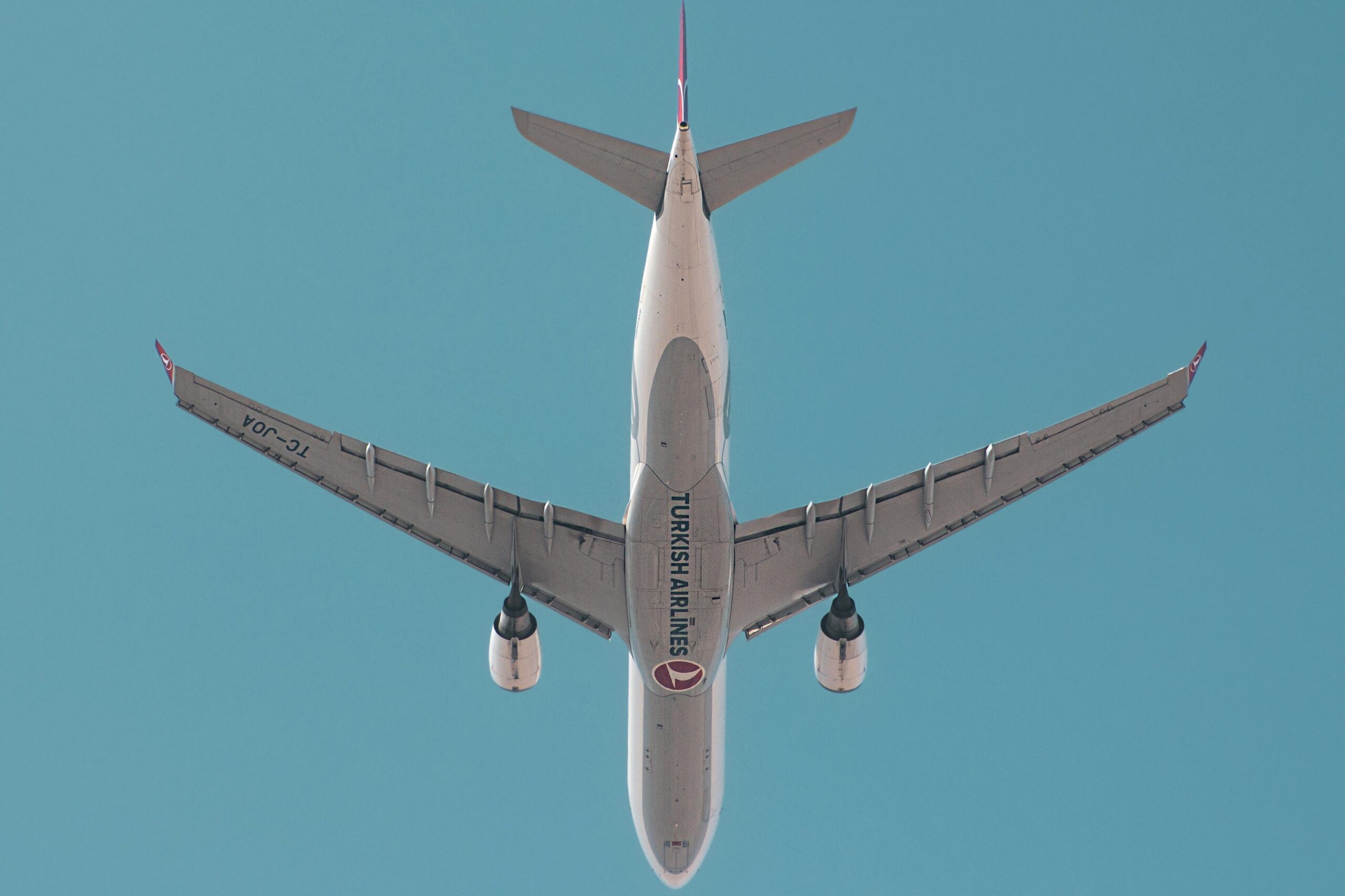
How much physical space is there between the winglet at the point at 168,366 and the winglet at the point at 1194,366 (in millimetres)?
21997

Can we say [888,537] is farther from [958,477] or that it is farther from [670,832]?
[670,832]

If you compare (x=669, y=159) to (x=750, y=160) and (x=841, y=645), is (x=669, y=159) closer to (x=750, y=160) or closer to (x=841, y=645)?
(x=750, y=160)

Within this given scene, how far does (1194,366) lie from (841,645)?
994 cm

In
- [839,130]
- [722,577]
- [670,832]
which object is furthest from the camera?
[670,832]

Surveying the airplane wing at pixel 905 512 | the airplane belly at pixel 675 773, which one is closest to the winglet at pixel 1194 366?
the airplane wing at pixel 905 512

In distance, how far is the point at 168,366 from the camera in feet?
131

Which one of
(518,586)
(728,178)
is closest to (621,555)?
(518,586)

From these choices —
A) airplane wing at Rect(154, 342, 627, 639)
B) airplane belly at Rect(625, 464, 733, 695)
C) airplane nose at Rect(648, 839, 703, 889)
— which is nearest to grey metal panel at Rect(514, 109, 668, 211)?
airplane belly at Rect(625, 464, 733, 695)

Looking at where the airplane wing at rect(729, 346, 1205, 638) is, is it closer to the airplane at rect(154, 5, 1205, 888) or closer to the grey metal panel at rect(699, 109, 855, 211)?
the airplane at rect(154, 5, 1205, 888)

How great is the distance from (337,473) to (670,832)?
468 inches

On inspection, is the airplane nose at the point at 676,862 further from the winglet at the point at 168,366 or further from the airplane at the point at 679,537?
the winglet at the point at 168,366

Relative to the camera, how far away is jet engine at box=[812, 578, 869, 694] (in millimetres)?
40938

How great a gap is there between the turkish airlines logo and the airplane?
0.12 feet

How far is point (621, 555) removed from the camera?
40938mm
